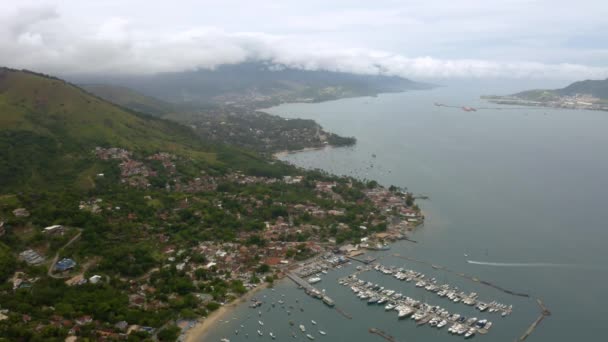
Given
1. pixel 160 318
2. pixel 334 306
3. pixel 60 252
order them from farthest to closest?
pixel 60 252, pixel 334 306, pixel 160 318

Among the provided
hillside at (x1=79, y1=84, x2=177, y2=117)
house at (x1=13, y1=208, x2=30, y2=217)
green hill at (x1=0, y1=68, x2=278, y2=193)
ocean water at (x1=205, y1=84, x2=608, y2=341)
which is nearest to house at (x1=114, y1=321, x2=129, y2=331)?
ocean water at (x1=205, y1=84, x2=608, y2=341)

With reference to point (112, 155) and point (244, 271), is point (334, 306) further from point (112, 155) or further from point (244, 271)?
point (112, 155)

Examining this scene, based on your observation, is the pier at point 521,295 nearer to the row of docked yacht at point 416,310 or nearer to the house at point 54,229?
the row of docked yacht at point 416,310

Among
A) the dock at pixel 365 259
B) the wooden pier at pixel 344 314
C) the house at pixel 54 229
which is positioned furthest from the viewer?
the dock at pixel 365 259

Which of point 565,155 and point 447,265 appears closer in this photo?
point 447,265

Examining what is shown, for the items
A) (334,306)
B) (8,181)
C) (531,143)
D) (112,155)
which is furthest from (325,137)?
(334,306)

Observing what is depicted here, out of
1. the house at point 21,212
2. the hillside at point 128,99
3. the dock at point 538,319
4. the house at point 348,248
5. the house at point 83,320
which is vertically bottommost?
the dock at point 538,319

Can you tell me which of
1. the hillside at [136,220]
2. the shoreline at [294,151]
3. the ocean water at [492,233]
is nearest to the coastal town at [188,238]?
the hillside at [136,220]
